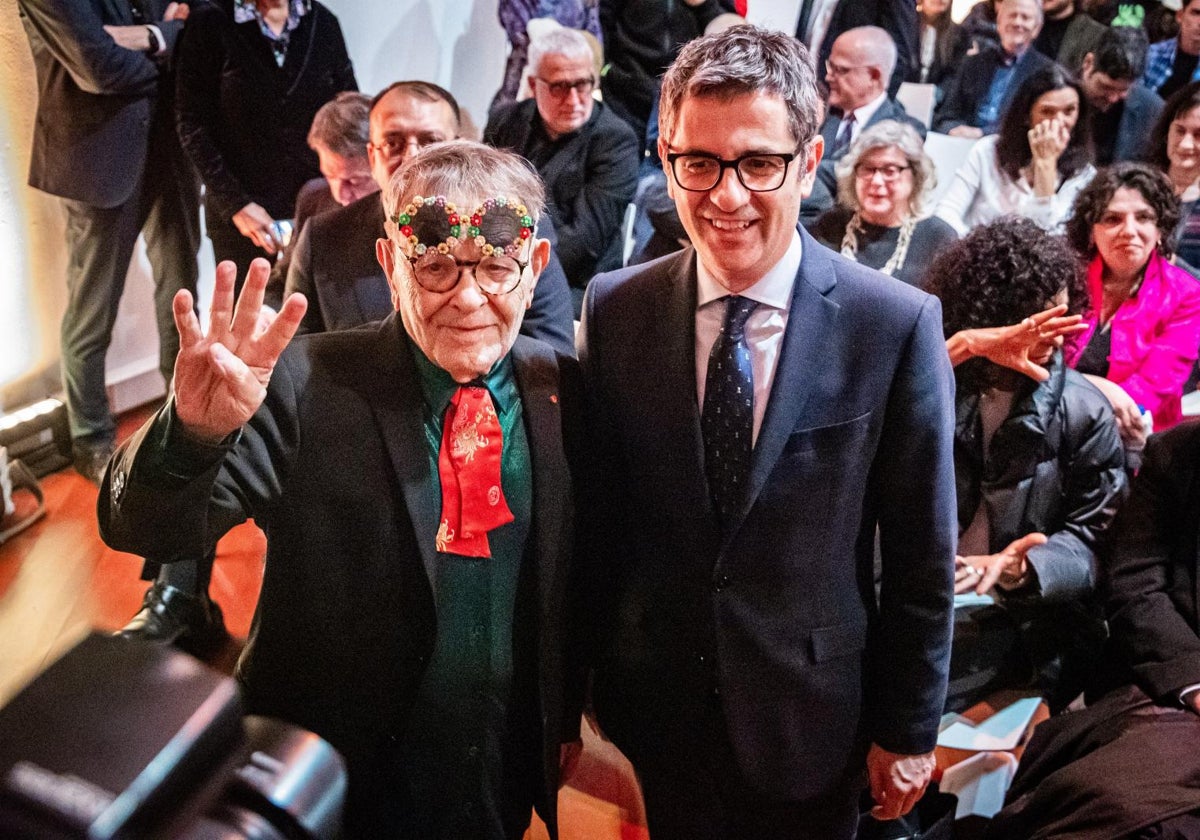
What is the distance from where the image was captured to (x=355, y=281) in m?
2.20

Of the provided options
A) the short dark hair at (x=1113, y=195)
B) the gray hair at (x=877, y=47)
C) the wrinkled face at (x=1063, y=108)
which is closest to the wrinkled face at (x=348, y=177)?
the gray hair at (x=877, y=47)

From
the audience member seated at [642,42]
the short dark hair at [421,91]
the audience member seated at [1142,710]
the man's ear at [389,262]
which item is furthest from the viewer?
the audience member seated at [642,42]

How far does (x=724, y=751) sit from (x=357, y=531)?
70cm

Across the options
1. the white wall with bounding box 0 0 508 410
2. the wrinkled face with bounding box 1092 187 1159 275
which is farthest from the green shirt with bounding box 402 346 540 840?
the wrinkled face with bounding box 1092 187 1159 275

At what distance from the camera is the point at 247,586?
124 inches

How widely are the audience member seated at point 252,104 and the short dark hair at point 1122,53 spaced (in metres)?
2.72

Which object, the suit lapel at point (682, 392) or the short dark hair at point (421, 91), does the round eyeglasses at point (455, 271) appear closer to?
the suit lapel at point (682, 392)

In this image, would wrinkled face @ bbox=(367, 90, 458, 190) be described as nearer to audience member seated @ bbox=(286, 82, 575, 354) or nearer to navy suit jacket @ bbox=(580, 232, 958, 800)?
audience member seated @ bbox=(286, 82, 575, 354)

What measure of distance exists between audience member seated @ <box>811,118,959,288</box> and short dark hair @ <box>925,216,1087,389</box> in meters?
0.54

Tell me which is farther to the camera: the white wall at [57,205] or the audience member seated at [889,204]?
the audience member seated at [889,204]

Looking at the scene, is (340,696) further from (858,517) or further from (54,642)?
(54,642)

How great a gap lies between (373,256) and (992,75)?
2.46m

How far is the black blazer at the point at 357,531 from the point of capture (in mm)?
1381

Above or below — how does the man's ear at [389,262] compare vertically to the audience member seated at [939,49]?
below
